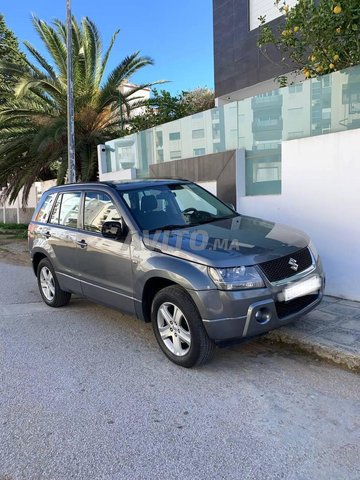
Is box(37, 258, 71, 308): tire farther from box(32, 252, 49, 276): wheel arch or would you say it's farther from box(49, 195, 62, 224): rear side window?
box(49, 195, 62, 224): rear side window

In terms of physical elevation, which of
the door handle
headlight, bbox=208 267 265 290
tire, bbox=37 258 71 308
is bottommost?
tire, bbox=37 258 71 308

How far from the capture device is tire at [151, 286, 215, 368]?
3.64 metres

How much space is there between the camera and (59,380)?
3.75 m

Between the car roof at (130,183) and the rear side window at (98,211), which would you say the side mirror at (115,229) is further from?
the car roof at (130,183)

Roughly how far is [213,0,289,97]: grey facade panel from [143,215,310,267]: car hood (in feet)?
30.8

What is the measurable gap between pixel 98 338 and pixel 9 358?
97 cm

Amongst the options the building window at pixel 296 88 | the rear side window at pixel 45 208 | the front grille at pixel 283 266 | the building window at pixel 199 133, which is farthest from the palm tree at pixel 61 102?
the front grille at pixel 283 266

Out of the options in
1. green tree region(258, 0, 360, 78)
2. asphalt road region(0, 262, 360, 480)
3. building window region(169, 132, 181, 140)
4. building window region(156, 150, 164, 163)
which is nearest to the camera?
asphalt road region(0, 262, 360, 480)

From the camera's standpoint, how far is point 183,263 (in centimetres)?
368

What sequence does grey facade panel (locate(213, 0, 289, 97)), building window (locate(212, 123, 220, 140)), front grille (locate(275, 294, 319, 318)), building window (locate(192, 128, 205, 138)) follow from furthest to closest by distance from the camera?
grey facade panel (locate(213, 0, 289, 97))
building window (locate(192, 128, 205, 138))
building window (locate(212, 123, 220, 140))
front grille (locate(275, 294, 319, 318))

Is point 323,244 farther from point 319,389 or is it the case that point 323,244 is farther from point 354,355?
point 319,389

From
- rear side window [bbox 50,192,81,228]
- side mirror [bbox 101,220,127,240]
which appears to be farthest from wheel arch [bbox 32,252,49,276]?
side mirror [bbox 101,220,127,240]

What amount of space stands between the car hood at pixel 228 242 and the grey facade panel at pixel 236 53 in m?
9.39

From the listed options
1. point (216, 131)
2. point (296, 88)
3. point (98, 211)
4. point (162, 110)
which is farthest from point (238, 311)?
point (162, 110)
